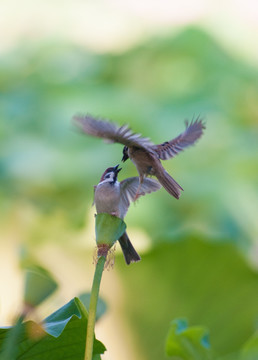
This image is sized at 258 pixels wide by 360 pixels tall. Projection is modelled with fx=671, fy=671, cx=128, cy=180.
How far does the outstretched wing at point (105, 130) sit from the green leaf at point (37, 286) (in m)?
0.10

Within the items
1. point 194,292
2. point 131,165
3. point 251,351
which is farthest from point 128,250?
point 131,165

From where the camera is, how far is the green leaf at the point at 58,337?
551mm

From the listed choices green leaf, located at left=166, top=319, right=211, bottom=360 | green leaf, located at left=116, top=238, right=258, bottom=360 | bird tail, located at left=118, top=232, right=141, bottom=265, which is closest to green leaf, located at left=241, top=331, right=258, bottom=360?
green leaf, located at left=166, top=319, right=211, bottom=360

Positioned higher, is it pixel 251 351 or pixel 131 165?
pixel 131 165

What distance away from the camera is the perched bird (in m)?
0.45

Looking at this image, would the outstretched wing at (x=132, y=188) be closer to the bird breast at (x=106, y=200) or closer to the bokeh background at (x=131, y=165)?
the bird breast at (x=106, y=200)

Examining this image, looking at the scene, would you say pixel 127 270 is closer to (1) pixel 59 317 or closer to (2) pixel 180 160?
(1) pixel 59 317

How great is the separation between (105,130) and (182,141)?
94 millimetres

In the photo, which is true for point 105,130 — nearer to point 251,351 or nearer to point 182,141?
point 182,141

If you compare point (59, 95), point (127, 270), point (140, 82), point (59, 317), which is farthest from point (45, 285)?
point (140, 82)

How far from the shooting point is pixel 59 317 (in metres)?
0.59

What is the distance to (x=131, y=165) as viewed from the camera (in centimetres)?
259

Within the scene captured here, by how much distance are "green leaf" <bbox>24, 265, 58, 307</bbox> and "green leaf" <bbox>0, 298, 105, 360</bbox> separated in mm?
98

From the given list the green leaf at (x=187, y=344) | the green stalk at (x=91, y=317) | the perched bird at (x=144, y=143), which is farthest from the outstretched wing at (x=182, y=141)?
the green leaf at (x=187, y=344)
